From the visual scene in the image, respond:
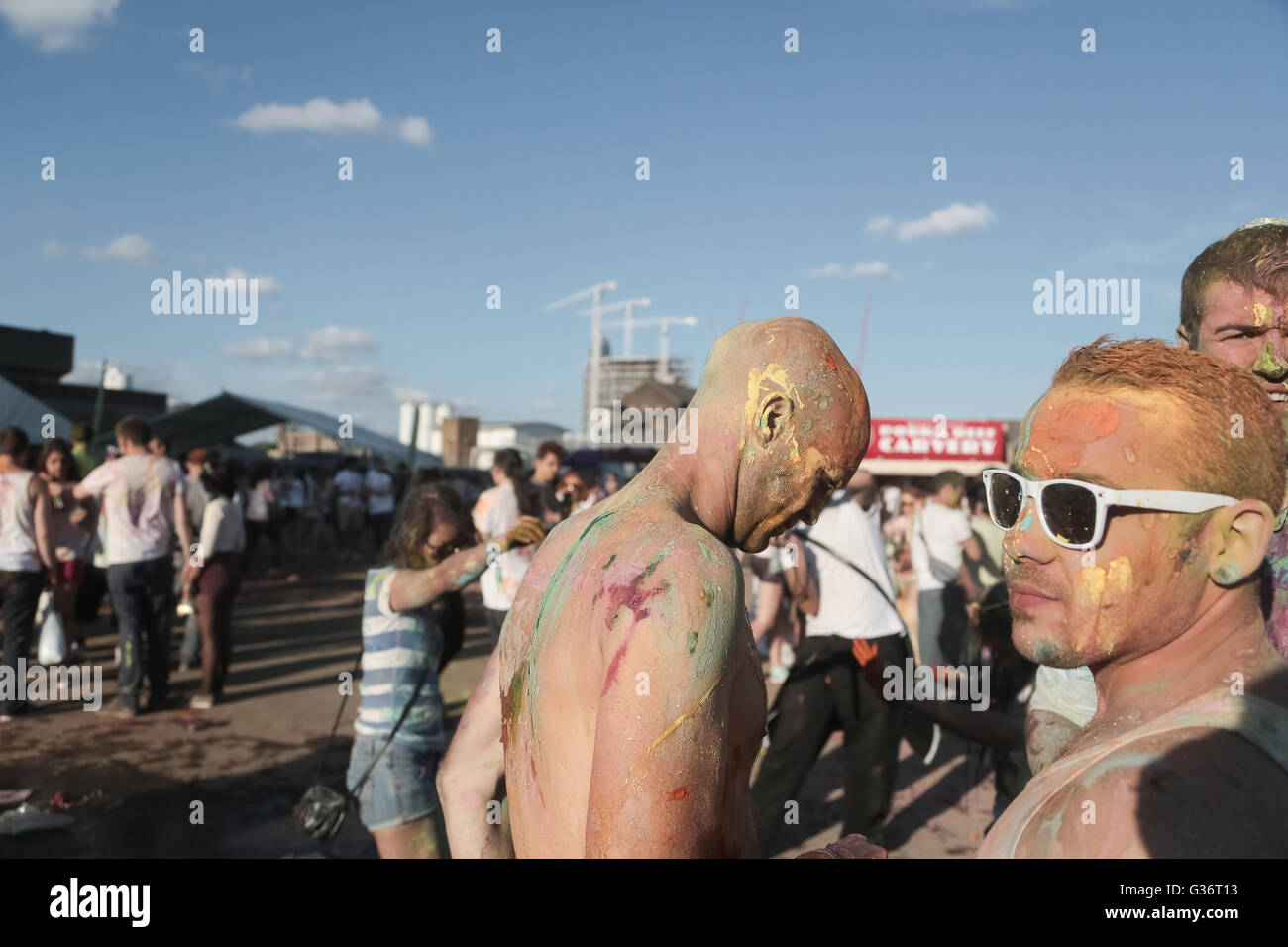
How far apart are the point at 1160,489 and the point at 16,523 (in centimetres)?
780

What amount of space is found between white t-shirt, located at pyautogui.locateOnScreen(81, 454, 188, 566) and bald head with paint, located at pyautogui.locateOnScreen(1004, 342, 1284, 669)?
727cm

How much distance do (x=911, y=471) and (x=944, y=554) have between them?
1861 cm

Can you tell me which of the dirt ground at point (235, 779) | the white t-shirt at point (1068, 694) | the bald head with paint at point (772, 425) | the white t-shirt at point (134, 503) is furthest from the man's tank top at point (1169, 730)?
the white t-shirt at point (134, 503)

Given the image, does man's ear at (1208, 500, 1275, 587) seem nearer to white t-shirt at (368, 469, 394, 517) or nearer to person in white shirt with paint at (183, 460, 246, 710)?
person in white shirt with paint at (183, 460, 246, 710)

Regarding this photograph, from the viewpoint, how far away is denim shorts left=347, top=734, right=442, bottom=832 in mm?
3617

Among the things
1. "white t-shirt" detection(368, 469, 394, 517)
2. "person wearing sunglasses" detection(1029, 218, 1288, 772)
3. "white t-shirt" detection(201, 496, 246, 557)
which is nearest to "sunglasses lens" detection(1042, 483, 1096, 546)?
"person wearing sunglasses" detection(1029, 218, 1288, 772)

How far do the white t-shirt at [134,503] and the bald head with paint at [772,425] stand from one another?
21.7 ft

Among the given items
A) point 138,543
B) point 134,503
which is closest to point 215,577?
point 138,543

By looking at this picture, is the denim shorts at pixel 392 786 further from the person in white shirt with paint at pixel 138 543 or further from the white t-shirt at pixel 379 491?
the white t-shirt at pixel 379 491

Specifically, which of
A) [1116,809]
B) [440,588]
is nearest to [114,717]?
[440,588]

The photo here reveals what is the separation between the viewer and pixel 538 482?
26.5ft

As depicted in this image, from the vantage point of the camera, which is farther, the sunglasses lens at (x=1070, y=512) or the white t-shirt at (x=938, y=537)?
the white t-shirt at (x=938, y=537)

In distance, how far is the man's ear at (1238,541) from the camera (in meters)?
1.29
